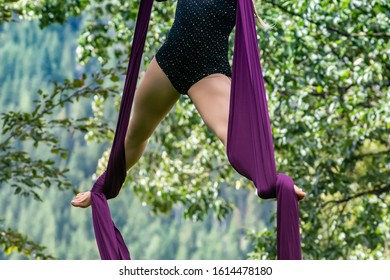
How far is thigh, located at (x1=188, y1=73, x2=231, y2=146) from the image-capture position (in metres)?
3.77

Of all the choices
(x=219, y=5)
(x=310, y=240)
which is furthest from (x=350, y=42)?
(x=219, y=5)

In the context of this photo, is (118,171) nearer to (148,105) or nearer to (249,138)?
(148,105)

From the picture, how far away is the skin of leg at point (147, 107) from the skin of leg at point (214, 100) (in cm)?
12

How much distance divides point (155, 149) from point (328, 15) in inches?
135

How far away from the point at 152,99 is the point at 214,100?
0.30 metres

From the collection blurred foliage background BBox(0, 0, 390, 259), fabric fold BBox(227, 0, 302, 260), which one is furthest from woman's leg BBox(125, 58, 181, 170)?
blurred foliage background BBox(0, 0, 390, 259)

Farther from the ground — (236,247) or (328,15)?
(328,15)

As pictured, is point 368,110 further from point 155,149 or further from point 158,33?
point 155,149

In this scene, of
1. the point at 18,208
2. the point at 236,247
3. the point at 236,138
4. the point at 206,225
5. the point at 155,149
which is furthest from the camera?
the point at 18,208

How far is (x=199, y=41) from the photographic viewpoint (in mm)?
3885

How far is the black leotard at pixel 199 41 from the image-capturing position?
387 cm

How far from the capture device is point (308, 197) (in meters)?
8.44

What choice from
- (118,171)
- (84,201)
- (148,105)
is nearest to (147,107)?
(148,105)

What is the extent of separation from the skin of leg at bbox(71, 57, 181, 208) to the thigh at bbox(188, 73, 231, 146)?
0.40 ft
